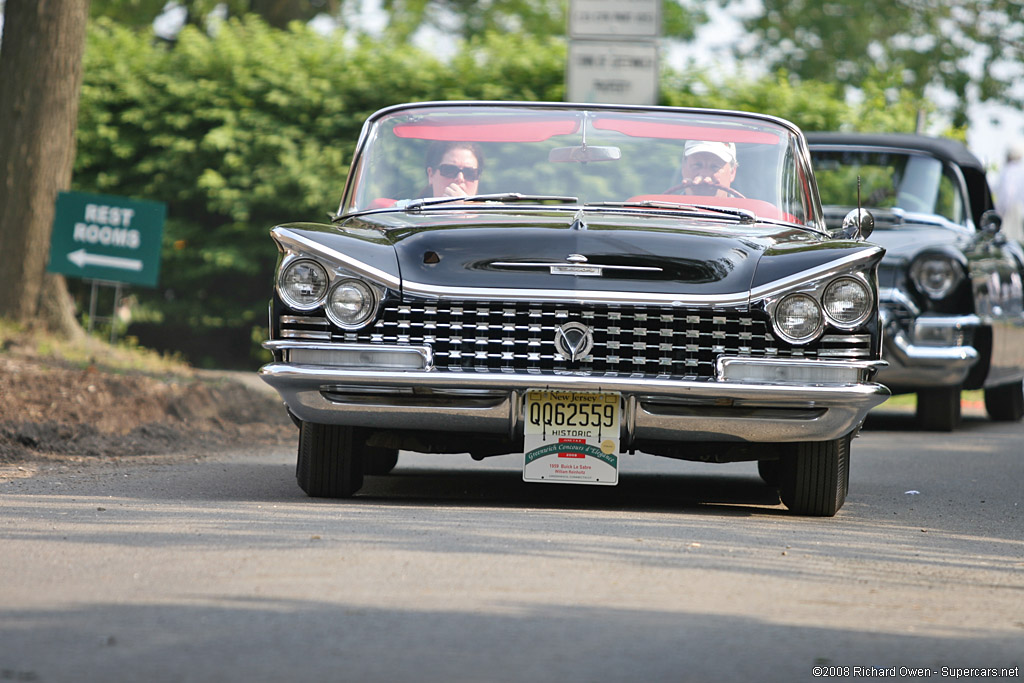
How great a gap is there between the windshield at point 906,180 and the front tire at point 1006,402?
1.78 m

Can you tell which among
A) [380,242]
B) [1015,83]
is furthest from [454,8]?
[380,242]

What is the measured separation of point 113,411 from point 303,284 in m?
3.89

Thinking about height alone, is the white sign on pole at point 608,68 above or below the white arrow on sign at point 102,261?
above

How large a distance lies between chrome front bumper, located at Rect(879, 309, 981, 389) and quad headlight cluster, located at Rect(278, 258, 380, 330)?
5.28 meters

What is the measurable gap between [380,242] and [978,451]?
202 inches

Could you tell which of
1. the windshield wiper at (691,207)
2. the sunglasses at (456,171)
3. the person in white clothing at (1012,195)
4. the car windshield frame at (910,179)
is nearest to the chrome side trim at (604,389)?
the windshield wiper at (691,207)

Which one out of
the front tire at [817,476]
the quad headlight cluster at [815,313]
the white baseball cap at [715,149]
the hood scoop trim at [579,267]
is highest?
the white baseball cap at [715,149]

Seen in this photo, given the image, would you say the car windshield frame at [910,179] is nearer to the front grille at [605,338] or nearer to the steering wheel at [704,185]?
the steering wheel at [704,185]

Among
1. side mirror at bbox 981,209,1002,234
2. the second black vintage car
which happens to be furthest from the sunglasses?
side mirror at bbox 981,209,1002,234

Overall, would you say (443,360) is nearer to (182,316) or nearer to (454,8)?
(182,316)

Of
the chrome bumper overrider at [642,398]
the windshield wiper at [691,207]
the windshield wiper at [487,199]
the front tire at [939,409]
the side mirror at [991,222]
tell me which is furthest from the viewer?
the front tire at [939,409]

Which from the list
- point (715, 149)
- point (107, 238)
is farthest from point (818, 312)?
point (107, 238)

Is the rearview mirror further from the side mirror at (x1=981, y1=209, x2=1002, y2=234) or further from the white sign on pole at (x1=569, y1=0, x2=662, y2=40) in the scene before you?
the white sign on pole at (x1=569, y1=0, x2=662, y2=40)

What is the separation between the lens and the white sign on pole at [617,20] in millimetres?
12492
